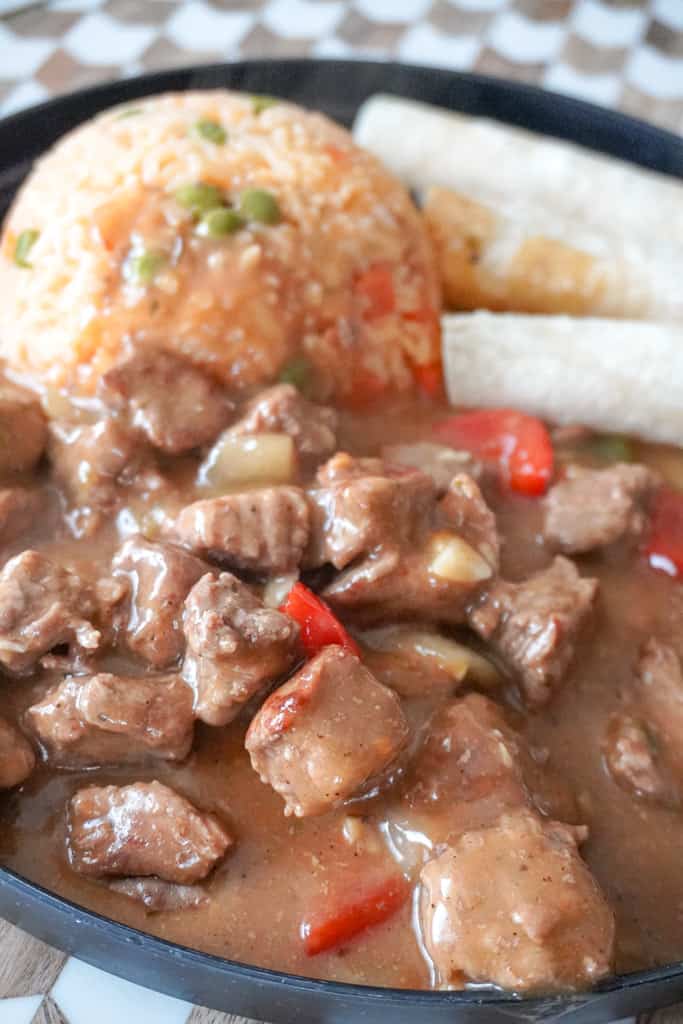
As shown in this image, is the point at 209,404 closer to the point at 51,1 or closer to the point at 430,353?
the point at 430,353

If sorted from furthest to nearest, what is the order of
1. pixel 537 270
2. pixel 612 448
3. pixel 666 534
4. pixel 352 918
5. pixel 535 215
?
pixel 535 215 < pixel 537 270 < pixel 612 448 < pixel 666 534 < pixel 352 918

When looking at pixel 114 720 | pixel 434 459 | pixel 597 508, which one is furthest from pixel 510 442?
pixel 114 720

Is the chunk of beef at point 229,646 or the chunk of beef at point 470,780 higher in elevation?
the chunk of beef at point 229,646

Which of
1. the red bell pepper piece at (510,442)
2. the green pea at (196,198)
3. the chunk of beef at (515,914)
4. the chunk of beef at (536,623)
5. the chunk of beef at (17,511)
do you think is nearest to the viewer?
the chunk of beef at (515,914)

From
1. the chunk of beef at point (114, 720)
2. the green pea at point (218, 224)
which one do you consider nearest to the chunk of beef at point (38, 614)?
the chunk of beef at point (114, 720)

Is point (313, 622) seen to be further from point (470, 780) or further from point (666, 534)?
point (666, 534)

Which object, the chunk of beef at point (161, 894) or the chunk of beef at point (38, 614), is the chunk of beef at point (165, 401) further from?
the chunk of beef at point (161, 894)
